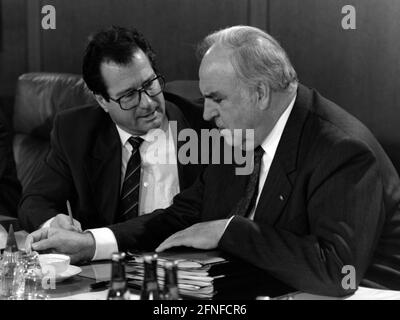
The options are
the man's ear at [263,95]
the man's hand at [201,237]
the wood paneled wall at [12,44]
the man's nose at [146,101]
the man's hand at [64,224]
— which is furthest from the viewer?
the wood paneled wall at [12,44]

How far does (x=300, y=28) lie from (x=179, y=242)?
151 cm

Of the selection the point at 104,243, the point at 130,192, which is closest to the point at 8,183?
the point at 130,192

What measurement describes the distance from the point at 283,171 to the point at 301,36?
1.27 metres

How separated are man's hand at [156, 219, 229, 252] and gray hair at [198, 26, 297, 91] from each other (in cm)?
41

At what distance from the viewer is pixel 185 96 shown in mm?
3148

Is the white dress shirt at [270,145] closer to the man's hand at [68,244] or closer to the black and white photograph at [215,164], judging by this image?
the black and white photograph at [215,164]

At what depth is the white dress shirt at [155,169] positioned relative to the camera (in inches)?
117

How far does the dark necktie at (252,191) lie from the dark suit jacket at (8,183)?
1578 mm

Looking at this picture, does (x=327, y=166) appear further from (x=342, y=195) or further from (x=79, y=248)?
(x=79, y=248)

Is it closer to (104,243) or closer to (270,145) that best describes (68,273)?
(104,243)

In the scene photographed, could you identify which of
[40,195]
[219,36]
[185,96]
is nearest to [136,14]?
[185,96]

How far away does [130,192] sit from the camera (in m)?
2.92

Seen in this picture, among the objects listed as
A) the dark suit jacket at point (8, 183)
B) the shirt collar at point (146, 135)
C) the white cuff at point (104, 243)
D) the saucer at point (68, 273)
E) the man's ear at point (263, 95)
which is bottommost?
the dark suit jacket at point (8, 183)

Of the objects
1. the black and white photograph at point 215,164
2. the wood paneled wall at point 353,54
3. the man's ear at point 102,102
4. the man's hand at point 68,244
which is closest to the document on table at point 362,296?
the black and white photograph at point 215,164
